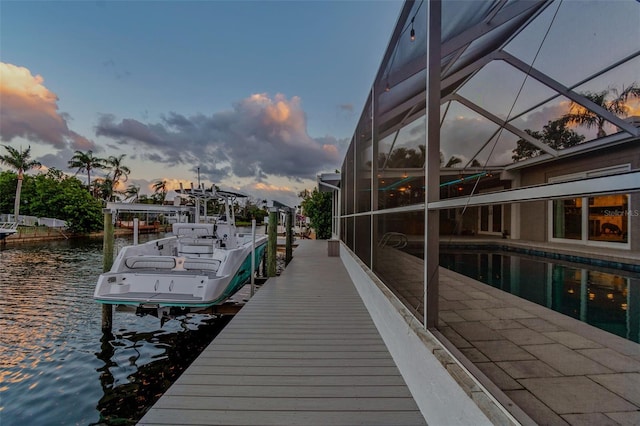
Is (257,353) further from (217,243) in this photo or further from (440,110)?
(217,243)

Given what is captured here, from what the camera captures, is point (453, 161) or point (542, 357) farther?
point (453, 161)

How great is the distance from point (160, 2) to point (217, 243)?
8906 mm

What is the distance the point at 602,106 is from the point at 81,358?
6534 mm

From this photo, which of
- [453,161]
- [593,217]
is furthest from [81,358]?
[593,217]

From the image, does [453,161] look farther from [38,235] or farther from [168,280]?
[38,235]

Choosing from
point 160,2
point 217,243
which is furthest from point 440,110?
point 160,2

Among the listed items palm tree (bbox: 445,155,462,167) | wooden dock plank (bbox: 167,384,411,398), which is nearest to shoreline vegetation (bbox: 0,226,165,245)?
wooden dock plank (bbox: 167,384,411,398)

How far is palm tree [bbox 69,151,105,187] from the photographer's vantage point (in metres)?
40.0

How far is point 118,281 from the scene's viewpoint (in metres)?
4.87

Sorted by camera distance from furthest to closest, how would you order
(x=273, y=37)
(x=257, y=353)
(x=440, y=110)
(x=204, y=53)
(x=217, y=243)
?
(x=204, y=53) < (x=273, y=37) < (x=217, y=243) < (x=257, y=353) < (x=440, y=110)

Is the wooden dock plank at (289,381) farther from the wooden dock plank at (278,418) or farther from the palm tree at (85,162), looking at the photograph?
the palm tree at (85,162)

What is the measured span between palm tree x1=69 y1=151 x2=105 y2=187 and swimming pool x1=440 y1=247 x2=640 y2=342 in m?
49.2

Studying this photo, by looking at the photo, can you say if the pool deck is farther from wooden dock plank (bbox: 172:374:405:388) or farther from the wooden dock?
wooden dock plank (bbox: 172:374:405:388)

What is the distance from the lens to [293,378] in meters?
2.53
